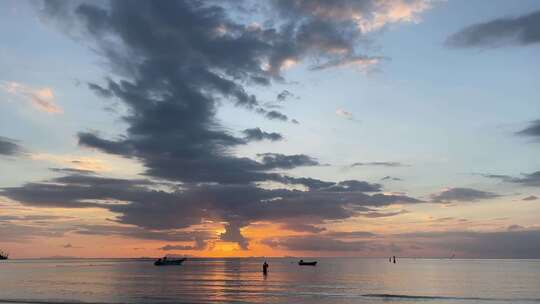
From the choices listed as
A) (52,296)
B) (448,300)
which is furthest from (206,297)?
(448,300)

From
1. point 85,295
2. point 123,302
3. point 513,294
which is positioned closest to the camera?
point 123,302

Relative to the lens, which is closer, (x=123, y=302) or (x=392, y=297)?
(x=123, y=302)

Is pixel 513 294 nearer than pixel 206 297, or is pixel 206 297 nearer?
pixel 206 297

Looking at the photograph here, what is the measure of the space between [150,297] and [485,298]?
49.1m

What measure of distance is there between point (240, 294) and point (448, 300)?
100ft

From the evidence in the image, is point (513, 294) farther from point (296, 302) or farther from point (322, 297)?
point (296, 302)

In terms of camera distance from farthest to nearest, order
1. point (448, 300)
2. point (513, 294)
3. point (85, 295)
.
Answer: point (513, 294) → point (85, 295) → point (448, 300)

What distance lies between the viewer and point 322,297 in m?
73.2

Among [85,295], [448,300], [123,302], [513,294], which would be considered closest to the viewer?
[123,302]

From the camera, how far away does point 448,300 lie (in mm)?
70875

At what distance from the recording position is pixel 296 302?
66.9 metres

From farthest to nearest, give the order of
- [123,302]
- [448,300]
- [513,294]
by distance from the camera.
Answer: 1. [513,294]
2. [448,300]
3. [123,302]

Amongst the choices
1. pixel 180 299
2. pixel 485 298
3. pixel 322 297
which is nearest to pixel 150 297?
pixel 180 299

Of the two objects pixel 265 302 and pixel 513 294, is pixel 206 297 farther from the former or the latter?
pixel 513 294
